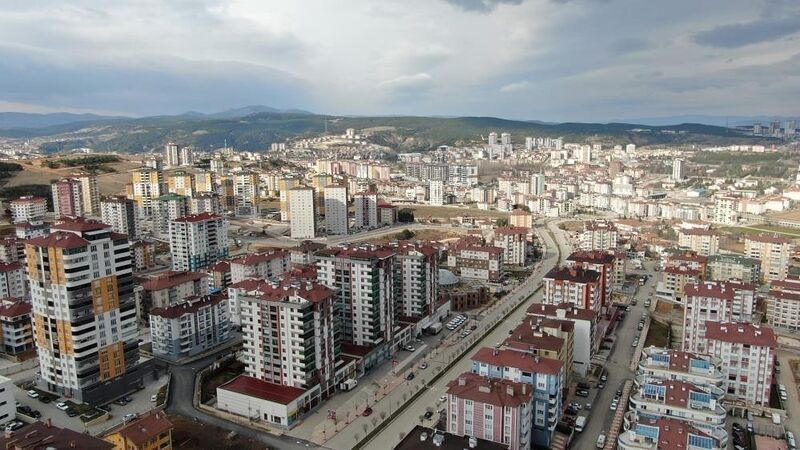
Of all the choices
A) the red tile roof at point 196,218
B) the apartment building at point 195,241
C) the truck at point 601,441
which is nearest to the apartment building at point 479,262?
the apartment building at point 195,241

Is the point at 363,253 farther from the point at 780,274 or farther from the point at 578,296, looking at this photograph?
the point at 780,274

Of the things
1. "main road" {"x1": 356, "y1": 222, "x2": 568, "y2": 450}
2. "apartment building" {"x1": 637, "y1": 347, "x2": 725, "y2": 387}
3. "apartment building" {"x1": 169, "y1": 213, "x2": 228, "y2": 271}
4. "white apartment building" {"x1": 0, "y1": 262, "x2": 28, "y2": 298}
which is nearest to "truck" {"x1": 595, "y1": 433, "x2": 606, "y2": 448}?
"apartment building" {"x1": 637, "y1": 347, "x2": 725, "y2": 387}

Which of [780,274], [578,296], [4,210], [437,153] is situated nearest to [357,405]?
[578,296]

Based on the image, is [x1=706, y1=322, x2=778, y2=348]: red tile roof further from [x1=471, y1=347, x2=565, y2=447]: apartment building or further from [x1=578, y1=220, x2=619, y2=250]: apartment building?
[x1=578, y1=220, x2=619, y2=250]: apartment building

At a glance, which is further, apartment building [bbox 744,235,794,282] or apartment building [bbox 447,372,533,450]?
apartment building [bbox 744,235,794,282]

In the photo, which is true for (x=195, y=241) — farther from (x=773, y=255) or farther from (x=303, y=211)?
(x=773, y=255)

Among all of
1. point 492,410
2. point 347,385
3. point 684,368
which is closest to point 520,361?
point 492,410
